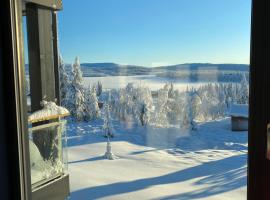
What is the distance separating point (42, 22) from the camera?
8.12 feet

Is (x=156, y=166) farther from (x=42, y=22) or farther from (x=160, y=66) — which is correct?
(x=42, y=22)

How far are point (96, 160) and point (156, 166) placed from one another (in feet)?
2.91

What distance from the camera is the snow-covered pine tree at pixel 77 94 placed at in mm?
3652

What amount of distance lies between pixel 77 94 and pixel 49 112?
140cm

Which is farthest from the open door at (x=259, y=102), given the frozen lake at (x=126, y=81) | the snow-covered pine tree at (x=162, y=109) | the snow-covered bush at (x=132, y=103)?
the snow-covered bush at (x=132, y=103)

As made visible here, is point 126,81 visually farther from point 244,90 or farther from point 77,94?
point 244,90

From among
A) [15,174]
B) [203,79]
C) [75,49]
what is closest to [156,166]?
[75,49]

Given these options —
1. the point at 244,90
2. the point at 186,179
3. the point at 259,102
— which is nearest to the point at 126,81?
the point at 186,179

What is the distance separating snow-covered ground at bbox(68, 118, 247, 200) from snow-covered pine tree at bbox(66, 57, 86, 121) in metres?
0.14

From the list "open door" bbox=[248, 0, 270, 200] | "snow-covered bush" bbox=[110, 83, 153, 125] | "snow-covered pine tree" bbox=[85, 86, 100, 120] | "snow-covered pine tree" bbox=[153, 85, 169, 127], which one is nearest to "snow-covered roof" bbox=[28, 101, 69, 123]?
"snow-covered pine tree" bbox=[153, 85, 169, 127]

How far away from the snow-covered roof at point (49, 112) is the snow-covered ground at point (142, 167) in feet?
2.30

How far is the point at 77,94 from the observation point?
3.83m

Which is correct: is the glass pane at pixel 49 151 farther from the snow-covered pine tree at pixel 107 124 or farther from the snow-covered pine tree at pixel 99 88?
the snow-covered pine tree at pixel 107 124

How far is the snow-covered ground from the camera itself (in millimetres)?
3371
